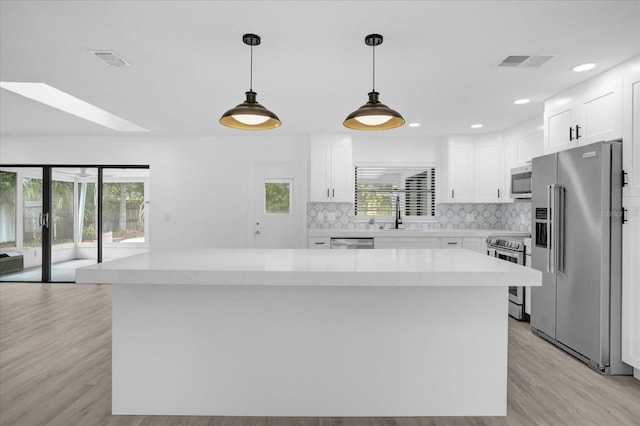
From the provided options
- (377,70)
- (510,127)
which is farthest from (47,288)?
(510,127)

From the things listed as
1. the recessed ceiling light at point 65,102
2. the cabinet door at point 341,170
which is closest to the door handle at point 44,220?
the recessed ceiling light at point 65,102

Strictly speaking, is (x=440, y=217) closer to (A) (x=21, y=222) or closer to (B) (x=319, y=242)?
(B) (x=319, y=242)

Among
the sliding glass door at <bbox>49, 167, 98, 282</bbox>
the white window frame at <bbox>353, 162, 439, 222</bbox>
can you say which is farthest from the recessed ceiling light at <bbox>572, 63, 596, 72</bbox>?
the sliding glass door at <bbox>49, 167, 98, 282</bbox>

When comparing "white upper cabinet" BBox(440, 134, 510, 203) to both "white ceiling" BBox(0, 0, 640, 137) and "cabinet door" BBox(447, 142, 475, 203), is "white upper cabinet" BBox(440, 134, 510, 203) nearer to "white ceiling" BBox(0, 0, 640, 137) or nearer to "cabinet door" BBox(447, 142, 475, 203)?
"cabinet door" BBox(447, 142, 475, 203)

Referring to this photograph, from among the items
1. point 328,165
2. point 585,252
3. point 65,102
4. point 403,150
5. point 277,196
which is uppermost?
point 65,102

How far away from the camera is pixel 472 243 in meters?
5.17

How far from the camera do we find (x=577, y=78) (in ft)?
10.7

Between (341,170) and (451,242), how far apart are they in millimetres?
1854

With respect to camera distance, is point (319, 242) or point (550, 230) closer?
point (550, 230)

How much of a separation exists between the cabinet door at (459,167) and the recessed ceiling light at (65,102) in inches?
180

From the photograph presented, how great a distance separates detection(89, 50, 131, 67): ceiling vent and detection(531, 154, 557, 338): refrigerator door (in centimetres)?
380

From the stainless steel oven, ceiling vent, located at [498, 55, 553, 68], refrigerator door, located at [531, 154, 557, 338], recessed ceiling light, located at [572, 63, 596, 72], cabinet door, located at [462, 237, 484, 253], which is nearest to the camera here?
ceiling vent, located at [498, 55, 553, 68]

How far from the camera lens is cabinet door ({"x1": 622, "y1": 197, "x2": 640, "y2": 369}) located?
273cm

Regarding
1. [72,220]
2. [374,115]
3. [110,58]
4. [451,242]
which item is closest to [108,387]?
[110,58]
